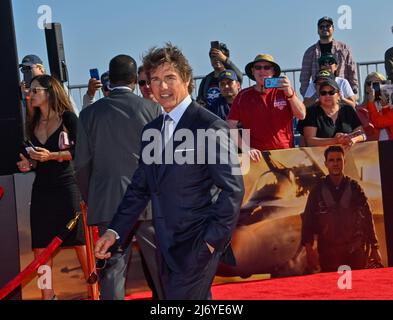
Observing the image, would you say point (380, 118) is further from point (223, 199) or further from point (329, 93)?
point (223, 199)

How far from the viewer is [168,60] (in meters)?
5.01

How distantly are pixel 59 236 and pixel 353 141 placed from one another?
2945 mm

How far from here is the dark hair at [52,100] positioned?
25.3 ft

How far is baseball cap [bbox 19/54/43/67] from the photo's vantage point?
30.0 ft

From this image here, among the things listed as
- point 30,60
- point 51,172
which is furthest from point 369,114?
point 51,172

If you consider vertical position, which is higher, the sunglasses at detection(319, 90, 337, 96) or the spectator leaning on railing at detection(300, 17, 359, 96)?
the spectator leaning on railing at detection(300, 17, 359, 96)

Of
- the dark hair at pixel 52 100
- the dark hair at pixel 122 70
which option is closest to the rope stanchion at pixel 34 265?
the dark hair at pixel 52 100

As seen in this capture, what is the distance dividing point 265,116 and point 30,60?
2461 mm

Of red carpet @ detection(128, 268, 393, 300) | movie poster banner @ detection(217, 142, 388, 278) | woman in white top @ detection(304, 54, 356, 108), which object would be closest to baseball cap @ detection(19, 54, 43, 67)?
movie poster banner @ detection(217, 142, 388, 278)

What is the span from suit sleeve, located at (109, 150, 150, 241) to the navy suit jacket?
59 mm

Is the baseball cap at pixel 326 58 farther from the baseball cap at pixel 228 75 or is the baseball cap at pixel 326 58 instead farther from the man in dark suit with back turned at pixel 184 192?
the man in dark suit with back turned at pixel 184 192

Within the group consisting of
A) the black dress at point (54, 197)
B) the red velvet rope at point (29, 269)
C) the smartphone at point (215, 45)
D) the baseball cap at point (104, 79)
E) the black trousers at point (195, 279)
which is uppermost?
the smartphone at point (215, 45)

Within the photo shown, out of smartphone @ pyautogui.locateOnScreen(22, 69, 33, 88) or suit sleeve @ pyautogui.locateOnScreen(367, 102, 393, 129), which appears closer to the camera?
smartphone @ pyautogui.locateOnScreen(22, 69, 33, 88)

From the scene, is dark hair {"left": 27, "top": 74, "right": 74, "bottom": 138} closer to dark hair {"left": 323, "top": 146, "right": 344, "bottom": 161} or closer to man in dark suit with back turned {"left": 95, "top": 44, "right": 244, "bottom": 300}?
dark hair {"left": 323, "top": 146, "right": 344, "bottom": 161}
